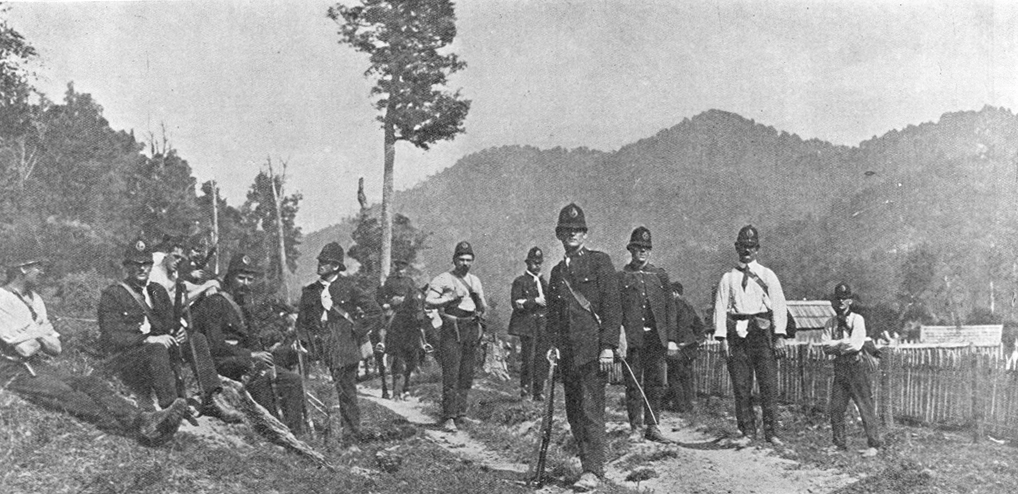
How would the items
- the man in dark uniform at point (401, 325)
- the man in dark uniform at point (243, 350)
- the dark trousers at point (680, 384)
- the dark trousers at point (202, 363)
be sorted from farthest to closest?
the man in dark uniform at point (401, 325) < the dark trousers at point (680, 384) < the man in dark uniform at point (243, 350) < the dark trousers at point (202, 363)

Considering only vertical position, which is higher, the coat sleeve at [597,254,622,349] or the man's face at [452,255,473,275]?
the man's face at [452,255,473,275]

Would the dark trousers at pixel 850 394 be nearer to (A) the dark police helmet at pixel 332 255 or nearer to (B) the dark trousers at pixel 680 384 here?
(B) the dark trousers at pixel 680 384

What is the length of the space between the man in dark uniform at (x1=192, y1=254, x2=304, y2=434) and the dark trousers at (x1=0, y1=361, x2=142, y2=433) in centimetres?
101

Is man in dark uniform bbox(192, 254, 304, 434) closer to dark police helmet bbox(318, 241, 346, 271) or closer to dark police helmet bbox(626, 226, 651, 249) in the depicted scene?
dark police helmet bbox(318, 241, 346, 271)

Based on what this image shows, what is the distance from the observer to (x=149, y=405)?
22.5 feet

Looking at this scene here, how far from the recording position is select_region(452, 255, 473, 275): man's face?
9531mm

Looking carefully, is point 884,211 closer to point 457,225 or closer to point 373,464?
point 457,225

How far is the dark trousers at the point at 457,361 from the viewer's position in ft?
30.4

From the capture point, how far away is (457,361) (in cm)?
925

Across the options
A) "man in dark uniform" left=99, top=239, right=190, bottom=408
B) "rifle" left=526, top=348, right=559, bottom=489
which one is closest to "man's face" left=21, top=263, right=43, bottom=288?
"man in dark uniform" left=99, top=239, right=190, bottom=408

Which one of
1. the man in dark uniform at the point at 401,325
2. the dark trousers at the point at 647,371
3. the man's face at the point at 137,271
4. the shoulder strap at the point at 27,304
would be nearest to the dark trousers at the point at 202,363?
the man's face at the point at 137,271

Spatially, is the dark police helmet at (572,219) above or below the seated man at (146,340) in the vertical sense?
above

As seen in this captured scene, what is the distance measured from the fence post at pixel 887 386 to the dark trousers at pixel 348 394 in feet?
20.9

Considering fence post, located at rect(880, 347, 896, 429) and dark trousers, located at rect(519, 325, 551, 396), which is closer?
fence post, located at rect(880, 347, 896, 429)
